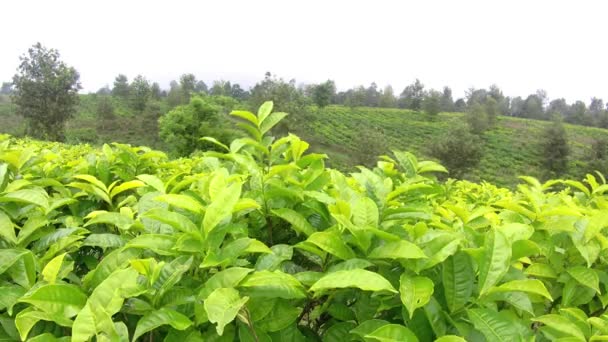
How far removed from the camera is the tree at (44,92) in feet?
101

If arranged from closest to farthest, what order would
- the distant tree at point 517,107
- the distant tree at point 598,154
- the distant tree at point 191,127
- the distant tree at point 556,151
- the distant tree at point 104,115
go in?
the distant tree at point 191,127, the distant tree at point 598,154, the distant tree at point 556,151, the distant tree at point 104,115, the distant tree at point 517,107

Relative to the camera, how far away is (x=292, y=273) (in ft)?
4.21

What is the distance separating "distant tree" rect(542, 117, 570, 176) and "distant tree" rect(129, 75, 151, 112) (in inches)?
1593

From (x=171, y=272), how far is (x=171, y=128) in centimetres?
2794

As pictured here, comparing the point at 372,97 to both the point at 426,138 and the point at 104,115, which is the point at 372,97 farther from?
the point at 104,115

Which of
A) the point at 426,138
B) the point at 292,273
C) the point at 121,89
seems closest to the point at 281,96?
the point at 426,138

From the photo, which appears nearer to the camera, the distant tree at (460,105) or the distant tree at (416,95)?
the distant tree at (416,95)

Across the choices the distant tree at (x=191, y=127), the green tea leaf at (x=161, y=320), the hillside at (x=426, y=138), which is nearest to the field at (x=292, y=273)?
the green tea leaf at (x=161, y=320)

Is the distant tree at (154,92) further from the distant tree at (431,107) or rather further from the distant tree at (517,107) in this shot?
the distant tree at (517,107)

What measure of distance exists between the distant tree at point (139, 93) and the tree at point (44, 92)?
13.7 m

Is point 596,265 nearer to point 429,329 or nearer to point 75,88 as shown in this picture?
point 429,329

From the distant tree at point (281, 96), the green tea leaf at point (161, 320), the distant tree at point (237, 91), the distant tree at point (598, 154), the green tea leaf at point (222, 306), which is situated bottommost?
the distant tree at point (598, 154)

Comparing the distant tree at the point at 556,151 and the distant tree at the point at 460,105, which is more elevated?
the distant tree at the point at 460,105

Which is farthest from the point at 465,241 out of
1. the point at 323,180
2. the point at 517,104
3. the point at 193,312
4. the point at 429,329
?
the point at 517,104
